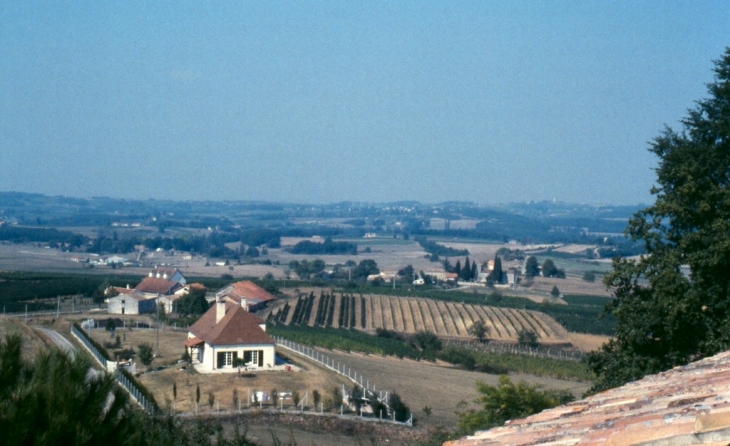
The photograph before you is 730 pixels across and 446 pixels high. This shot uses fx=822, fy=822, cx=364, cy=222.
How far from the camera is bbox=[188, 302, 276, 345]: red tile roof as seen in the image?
103ft

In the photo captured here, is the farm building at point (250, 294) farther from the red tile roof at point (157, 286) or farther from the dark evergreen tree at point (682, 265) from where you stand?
the dark evergreen tree at point (682, 265)

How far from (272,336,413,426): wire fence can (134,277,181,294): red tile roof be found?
1934 centimetres

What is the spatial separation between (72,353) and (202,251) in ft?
450

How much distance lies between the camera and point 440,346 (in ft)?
163

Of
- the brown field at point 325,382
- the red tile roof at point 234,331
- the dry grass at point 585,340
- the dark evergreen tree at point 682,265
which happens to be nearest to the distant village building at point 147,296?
the brown field at point 325,382

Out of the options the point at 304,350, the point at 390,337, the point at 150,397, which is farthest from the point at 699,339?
the point at 390,337

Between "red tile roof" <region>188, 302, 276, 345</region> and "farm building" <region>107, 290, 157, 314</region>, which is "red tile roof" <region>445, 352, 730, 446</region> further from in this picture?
"farm building" <region>107, 290, 157, 314</region>

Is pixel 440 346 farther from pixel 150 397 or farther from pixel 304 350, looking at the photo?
pixel 150 397

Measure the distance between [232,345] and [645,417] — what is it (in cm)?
2803

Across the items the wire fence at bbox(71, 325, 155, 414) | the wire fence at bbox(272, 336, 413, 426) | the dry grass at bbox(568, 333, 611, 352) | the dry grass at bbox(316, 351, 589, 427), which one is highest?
the wire fence at bbox(71, 325, 155, 414)

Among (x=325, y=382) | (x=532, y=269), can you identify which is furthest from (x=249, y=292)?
(x=532, y=269)

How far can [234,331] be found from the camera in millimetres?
31859

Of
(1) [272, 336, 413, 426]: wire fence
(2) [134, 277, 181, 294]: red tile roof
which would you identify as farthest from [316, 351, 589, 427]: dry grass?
(2) [134, 277, 181, 294]: red tile roof

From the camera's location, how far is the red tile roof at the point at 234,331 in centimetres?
3141
